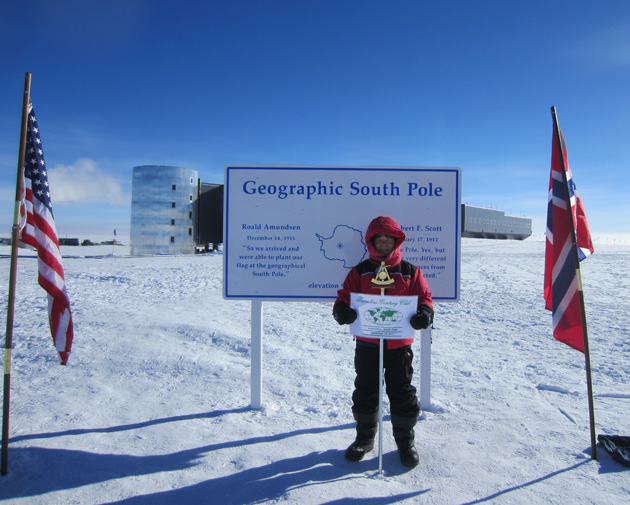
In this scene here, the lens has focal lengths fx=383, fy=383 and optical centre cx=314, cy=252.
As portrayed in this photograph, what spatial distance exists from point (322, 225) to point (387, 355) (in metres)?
1.29

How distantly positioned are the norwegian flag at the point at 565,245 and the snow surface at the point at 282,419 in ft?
2.88

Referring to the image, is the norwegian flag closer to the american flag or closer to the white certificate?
the white certificate

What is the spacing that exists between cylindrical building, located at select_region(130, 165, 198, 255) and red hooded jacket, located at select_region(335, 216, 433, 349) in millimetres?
33183

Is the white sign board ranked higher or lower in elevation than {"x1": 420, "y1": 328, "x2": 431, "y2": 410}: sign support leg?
higher

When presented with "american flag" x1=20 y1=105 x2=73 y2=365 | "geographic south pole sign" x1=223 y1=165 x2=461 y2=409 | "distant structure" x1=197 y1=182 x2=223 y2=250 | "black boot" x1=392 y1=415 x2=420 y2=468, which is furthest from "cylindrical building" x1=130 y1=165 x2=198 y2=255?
"black boot" x1=392 y1=415 x2=420 y2=468

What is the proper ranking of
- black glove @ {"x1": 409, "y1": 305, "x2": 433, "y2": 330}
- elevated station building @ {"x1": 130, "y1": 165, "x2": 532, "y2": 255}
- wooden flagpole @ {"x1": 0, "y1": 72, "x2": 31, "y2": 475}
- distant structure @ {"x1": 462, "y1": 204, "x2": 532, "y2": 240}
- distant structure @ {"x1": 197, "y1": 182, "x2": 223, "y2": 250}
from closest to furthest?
wooden flagpole @ {"x1": 0, "y1": 72, "x2": 31, "y2": 475} → black glove @ {"x1": 409, "y1": 305, "x2": 433, "y2": 330} → distant structure @ {"x1": 197, "y1": 182, "x2": 223, "y2": 250} → elevated station building @ {"x1": 130, "y1": 165, "x2": 532, "y2": 255} → distant structure @ {"x1": 462, "y1": 204, "x2": 532, "y2": 240}

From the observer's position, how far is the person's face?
9.36 ft

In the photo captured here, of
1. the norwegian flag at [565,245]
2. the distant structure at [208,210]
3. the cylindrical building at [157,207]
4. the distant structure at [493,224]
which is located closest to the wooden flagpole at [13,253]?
the norwegian flag at [565,245]

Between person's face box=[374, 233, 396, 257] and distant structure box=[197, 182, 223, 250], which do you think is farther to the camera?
distant structure box=[197, 182, 223, 250]

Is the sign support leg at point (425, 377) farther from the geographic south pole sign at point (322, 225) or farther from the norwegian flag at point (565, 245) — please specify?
the norwegian flag at point (565, 245)

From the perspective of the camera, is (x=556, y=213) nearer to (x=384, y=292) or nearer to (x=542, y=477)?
(x=384, y=292)

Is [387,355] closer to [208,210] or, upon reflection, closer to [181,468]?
[181,468]

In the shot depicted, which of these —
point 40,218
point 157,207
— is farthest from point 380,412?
point 157,207

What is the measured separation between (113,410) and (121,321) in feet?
10.5
